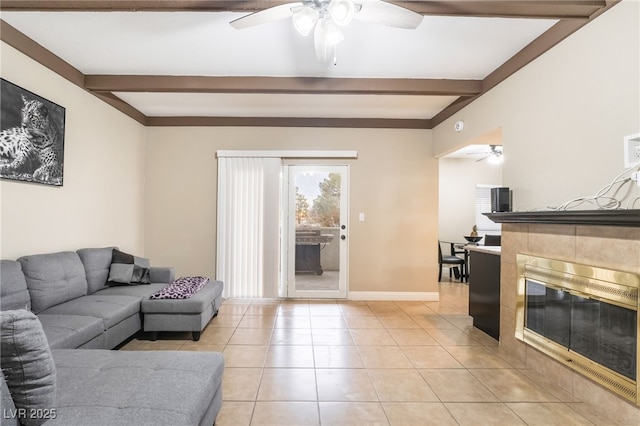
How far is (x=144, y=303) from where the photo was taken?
130 inches

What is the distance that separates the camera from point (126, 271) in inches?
147

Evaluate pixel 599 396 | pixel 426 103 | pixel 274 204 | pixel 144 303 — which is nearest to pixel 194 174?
pixel 274 204

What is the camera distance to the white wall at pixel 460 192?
7.26 m

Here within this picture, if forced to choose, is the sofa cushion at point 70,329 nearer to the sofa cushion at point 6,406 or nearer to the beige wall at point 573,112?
the sofa cushion at point 6,406

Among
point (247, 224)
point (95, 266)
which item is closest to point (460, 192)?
point (247, 224)

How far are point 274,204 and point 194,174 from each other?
1331 millimetres

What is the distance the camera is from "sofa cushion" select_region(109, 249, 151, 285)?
3.68 metres

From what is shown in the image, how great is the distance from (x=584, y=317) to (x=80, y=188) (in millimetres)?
4760

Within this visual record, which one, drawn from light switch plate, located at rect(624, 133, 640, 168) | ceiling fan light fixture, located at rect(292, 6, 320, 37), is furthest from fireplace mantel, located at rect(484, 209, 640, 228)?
ceiling fan light fixture, located at rect(292, 6, 320, 37)

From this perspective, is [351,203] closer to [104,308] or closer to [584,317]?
[584,317]

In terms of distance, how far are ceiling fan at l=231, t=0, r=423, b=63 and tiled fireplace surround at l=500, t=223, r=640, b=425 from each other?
1793mm

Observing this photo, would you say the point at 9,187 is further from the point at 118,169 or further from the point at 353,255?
the point at 353,255

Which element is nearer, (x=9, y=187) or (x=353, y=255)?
(x=9, y=187)

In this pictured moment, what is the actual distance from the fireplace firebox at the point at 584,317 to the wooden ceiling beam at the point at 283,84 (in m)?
1.99
